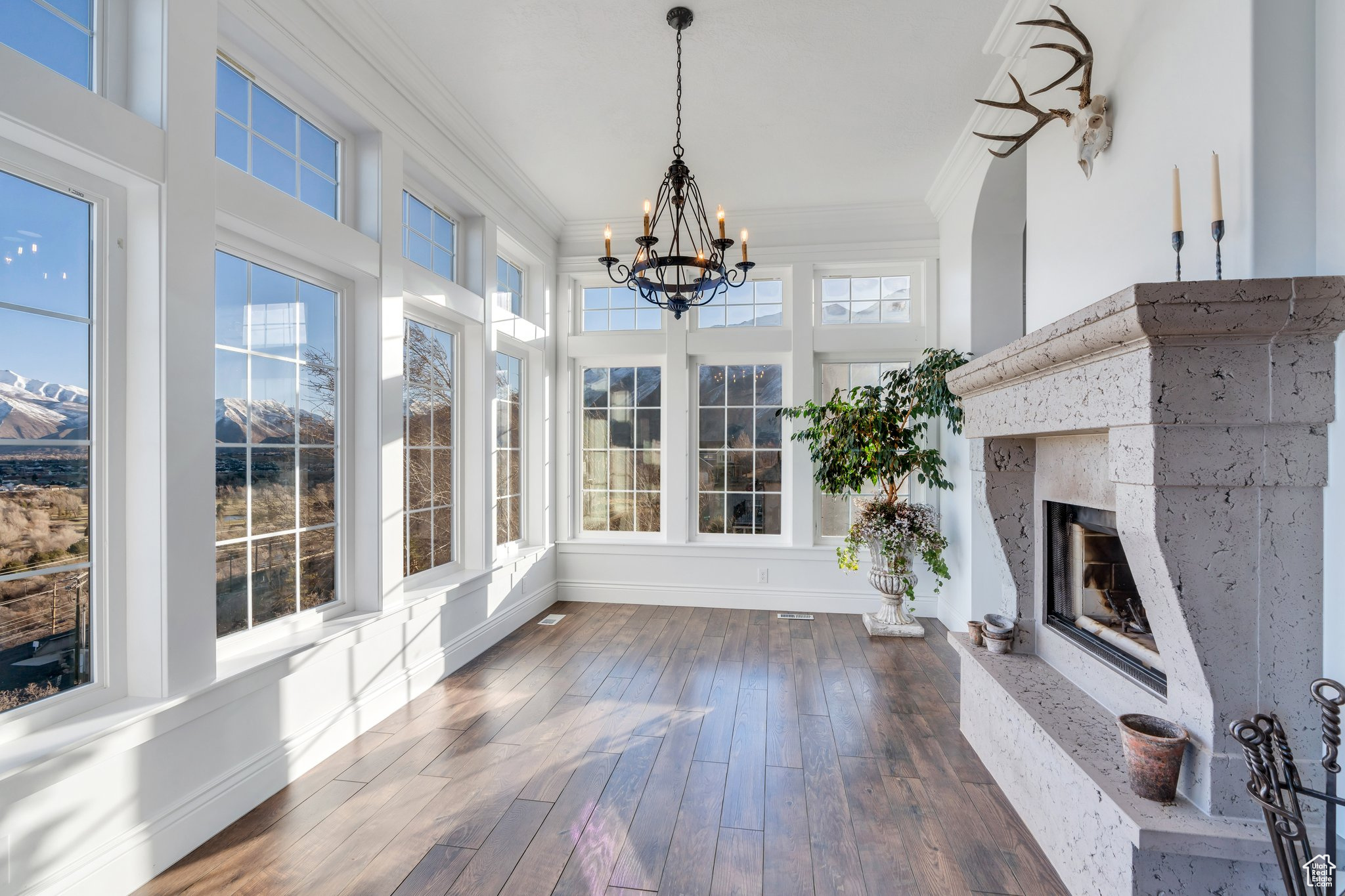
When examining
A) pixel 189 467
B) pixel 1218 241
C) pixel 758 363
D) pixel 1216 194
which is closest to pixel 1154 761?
pixel 1218 241

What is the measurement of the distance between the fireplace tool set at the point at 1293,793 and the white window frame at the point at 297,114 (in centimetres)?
325

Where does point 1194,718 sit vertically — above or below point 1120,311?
below

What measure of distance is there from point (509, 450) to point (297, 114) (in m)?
2.48

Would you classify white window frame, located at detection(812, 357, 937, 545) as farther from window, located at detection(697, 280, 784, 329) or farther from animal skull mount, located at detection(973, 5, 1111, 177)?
animal skull mount, located at detection(973, 5, 1111, 177)

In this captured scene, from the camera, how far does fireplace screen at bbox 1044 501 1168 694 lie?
2.09 meters

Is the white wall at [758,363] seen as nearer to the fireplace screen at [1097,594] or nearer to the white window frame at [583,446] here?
the white window frame at [583,446]

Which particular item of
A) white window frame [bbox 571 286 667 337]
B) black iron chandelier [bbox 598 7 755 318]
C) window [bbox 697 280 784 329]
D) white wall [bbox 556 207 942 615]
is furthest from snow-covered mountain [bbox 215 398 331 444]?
window [bbox 697 280 784 329]

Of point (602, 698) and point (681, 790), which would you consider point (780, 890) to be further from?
point (602, 698)

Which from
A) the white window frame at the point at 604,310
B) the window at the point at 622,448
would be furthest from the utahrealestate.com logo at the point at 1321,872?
the white window frame at the point at 604,310

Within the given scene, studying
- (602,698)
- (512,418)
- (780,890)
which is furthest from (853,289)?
(780,890)

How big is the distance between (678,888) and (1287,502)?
72.7 inches

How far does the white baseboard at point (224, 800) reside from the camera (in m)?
1.74

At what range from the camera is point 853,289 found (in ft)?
16.8

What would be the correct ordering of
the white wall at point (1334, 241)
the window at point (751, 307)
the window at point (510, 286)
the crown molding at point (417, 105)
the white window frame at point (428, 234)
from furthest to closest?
the window at point (751, 307)
the window at point (510, 286)
the white window frame at point (428, 234)
the crown molding at point (417, 105)
the white wall at point (1334, 241)
